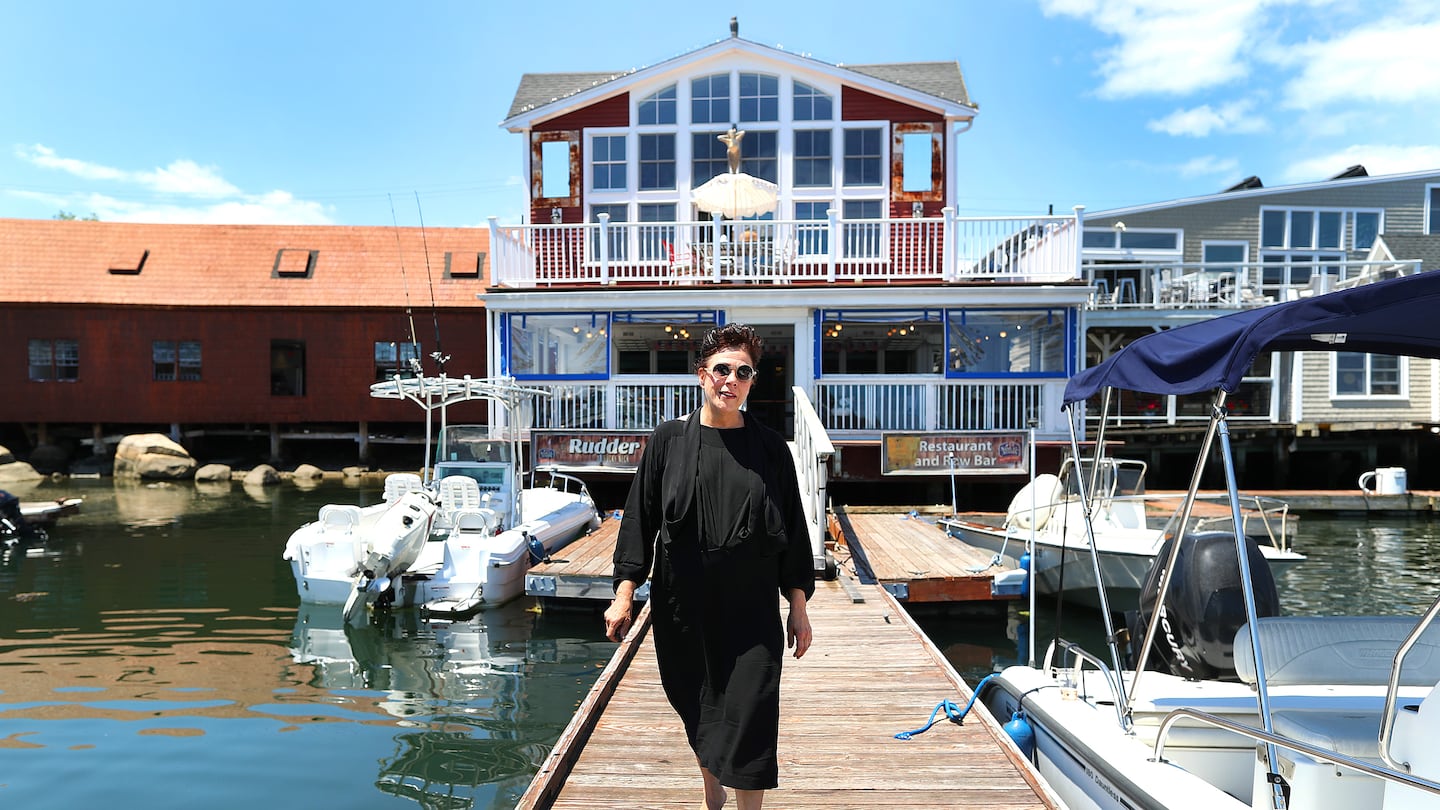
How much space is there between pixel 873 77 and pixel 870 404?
6.40 m

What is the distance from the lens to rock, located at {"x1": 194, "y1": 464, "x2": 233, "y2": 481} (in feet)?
68.4

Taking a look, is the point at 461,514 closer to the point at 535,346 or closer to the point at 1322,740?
the point at 535,346

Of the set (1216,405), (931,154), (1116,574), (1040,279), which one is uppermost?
(931,154)

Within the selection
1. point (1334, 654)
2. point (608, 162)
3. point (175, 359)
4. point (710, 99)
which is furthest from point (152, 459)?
point (1334, 654)

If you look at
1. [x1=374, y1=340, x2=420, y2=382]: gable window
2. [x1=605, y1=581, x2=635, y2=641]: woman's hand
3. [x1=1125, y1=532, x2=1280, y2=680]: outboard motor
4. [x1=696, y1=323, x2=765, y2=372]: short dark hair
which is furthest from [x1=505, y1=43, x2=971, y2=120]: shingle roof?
[x1=605, y1=581, x2=635, y2=641]: woman's hand

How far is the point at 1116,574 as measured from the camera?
27.7 ft

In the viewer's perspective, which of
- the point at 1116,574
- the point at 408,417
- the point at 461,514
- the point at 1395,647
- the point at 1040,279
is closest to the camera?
the point at 1395,647

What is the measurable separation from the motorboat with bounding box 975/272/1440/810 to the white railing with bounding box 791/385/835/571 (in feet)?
8.31

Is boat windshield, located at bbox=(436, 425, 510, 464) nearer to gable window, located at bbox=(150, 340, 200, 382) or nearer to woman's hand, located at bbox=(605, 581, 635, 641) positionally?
woman's hand, located at bbox=(605, 581, 635, 641)

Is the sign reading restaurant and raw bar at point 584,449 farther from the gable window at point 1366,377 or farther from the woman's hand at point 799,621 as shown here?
the gable window at point 1366,377

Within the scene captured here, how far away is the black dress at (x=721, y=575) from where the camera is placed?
2.78 metres

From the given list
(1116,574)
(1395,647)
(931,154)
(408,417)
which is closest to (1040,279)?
(931,154)

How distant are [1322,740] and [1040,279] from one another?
11.7 m

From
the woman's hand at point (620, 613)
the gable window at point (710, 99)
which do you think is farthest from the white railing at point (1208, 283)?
the woman's hand at point (620, 613)
